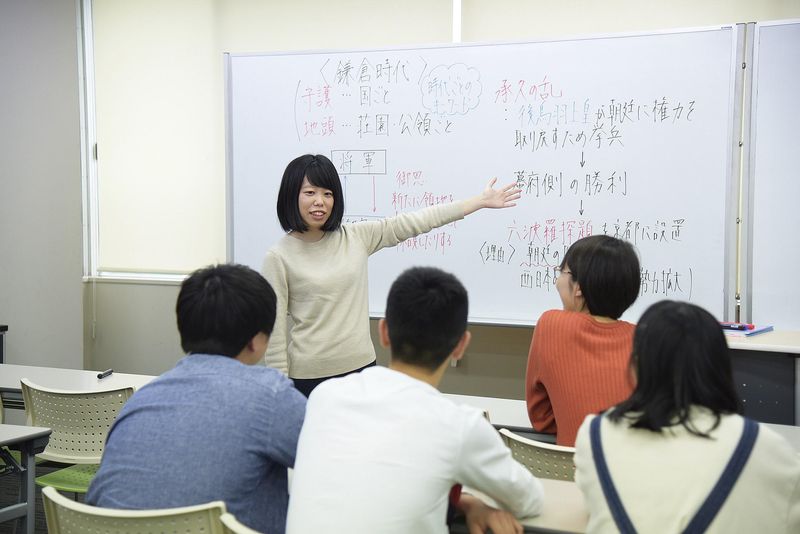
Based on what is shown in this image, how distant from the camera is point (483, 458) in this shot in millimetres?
1262

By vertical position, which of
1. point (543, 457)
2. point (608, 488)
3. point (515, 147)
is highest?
point (515, 147)

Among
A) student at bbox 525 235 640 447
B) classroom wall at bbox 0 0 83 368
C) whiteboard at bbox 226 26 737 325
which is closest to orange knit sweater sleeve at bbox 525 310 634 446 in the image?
student at bbox 525 235 640 447

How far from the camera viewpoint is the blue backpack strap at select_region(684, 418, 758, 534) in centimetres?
120

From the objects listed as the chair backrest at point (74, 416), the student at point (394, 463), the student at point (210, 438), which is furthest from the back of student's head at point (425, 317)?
the chair backrest at point (74, 416)

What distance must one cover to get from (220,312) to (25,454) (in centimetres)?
112

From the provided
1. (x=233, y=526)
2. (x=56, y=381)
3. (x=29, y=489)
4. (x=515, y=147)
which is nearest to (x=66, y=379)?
(x=56, y=381)

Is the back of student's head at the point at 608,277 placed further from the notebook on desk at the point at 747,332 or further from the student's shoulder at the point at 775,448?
the notebook on desk at the point at 747,332

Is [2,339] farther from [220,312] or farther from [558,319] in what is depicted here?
[558,319]

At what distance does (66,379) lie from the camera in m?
3.10

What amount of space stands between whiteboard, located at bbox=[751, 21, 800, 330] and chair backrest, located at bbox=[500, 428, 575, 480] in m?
2.19

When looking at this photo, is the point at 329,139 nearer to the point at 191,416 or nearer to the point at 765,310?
the point at 765,310

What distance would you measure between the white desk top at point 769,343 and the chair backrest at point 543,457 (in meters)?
1.62

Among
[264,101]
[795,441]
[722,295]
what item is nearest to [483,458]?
[795,441]

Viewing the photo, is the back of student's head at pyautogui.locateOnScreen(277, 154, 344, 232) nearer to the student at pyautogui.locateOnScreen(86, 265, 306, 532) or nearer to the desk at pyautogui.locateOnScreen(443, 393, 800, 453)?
the desk at pyautogui.locateOnScreen(443, 393, 800, 453)
